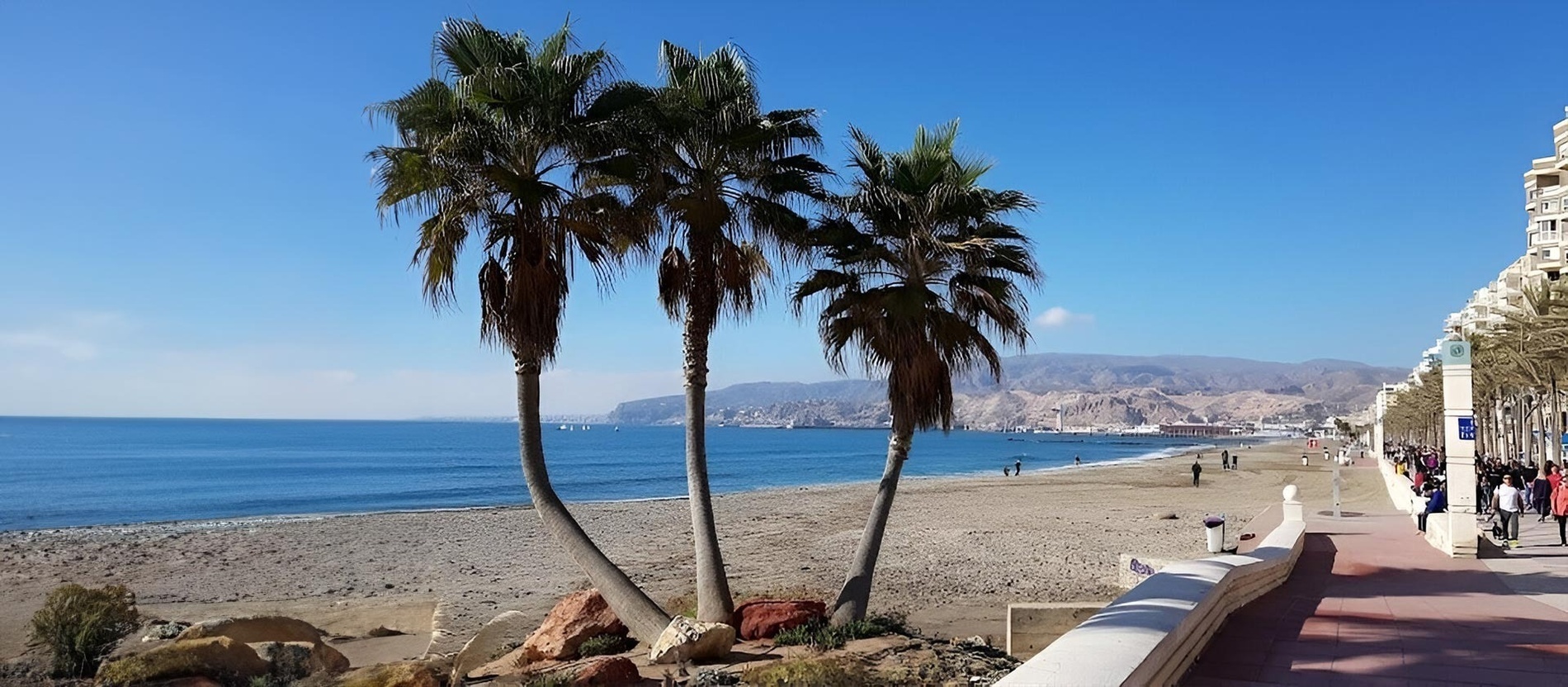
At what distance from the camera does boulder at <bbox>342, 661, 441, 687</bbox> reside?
947 centimetres

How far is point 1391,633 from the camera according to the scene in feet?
25.1

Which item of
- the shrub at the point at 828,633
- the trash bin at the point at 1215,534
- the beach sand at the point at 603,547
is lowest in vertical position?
the beach sand at the point at 603,547

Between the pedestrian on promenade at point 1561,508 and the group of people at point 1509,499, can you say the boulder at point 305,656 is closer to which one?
the group of people at point 1509,499

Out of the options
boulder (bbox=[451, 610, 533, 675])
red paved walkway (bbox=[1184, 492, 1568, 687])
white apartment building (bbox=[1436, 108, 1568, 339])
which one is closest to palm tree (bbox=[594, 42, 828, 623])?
boulder (bbox=[451, 610, 533, 675])

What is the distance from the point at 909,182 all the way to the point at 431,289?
494cm

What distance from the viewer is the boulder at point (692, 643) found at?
28.7 ft

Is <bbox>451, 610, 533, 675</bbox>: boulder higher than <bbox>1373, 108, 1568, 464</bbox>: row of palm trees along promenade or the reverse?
the reverse

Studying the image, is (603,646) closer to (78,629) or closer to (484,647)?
(484,647)

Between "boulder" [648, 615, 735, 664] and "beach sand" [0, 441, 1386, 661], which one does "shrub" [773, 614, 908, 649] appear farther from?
"beach sand" [0, 441, 1386, 661]

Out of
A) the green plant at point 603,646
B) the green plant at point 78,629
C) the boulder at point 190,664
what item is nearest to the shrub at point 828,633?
the green plant at point 603,646

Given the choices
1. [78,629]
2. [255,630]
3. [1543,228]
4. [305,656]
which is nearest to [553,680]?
[305,656]

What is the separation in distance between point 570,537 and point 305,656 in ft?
13.4

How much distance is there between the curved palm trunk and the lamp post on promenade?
34.6 feet

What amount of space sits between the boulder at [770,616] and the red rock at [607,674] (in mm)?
1574
